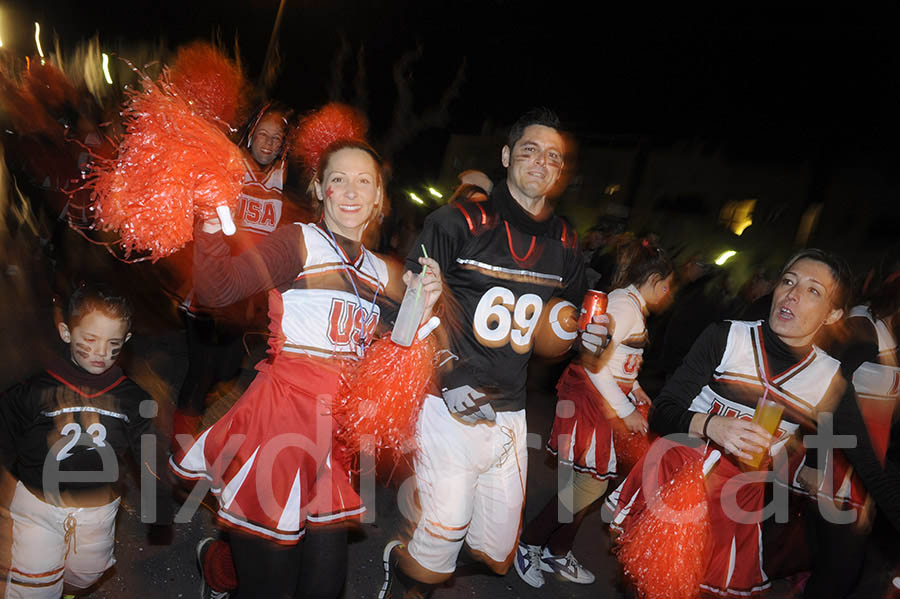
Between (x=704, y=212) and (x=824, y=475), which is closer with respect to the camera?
(x=824, y=475)

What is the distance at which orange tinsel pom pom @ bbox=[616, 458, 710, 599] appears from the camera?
2623mm

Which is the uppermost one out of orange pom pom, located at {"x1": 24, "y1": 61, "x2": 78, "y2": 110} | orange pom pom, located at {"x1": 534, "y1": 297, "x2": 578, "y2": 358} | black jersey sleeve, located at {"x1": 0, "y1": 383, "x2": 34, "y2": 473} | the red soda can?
orange pom pom, located at {"x1": 24, "y1": 61, "x2": 78, "y2": 110}

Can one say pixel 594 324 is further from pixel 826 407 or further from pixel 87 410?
pixel 87 410

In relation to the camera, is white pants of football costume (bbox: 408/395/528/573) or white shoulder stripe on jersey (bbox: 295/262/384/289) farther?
white pants of football costume (bbox: 408/395/528/573)

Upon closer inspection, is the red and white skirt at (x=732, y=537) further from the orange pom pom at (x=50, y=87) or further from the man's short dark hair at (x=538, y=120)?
the orange pom pom at (x=50, y=87)

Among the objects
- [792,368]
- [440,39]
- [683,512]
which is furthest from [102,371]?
[440,39]

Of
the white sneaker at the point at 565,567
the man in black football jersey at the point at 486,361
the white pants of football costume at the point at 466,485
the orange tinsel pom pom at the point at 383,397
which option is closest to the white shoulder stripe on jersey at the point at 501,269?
the man in black football jersey at the point at 486,361

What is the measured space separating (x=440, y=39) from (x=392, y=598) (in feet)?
57.6

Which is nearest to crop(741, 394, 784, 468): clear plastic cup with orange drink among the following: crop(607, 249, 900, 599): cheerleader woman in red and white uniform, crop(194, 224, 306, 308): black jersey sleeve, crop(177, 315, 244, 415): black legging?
crop(607, 249, 900, 599): cheerleader woman in red and white uniform

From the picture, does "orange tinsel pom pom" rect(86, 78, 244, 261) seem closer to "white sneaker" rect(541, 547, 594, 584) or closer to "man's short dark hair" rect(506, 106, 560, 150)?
"man's short dark hair" rect(506, 106, 560, 150)

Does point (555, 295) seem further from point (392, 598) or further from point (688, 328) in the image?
point (688, 328)

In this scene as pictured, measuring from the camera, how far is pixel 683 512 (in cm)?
266

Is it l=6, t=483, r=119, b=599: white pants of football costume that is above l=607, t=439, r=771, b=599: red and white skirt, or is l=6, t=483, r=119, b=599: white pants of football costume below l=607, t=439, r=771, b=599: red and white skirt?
below

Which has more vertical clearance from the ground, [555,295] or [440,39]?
[440,39]
